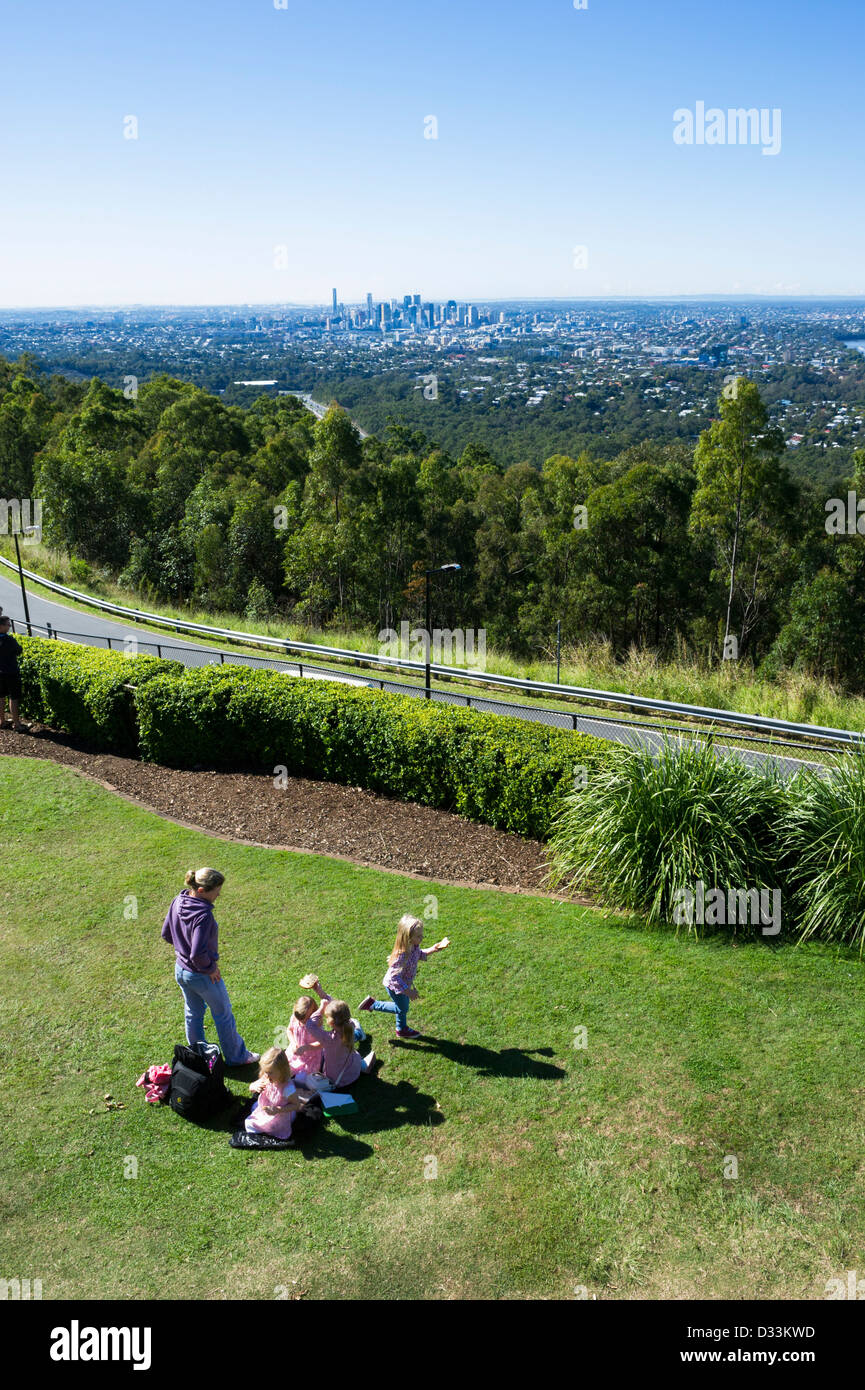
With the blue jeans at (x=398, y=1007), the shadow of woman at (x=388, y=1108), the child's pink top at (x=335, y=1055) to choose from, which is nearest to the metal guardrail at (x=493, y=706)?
the blue jeans at (x=398, y=1007)

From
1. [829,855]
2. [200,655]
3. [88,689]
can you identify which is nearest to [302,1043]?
[829,855]

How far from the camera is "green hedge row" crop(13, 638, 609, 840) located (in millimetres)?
10820

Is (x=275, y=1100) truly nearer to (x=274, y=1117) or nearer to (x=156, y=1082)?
(x=274, y=1117)

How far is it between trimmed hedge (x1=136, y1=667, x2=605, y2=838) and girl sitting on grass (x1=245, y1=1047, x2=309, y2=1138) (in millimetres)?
5129

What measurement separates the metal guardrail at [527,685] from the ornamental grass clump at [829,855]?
4.64ft

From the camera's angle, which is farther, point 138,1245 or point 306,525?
point 306,525

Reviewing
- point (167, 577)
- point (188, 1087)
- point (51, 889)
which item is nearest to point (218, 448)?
point (167, 577)

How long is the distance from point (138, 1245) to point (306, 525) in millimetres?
34221

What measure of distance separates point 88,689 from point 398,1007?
8.85 meters

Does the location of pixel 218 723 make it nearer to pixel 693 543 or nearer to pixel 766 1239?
pixel 766 1239

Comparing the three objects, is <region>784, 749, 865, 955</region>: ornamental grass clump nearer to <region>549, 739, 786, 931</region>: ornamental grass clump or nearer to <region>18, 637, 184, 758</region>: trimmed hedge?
<region>549, 739, 786, 931</region>: ornamental grass clump

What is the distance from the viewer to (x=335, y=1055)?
6.46 meters
